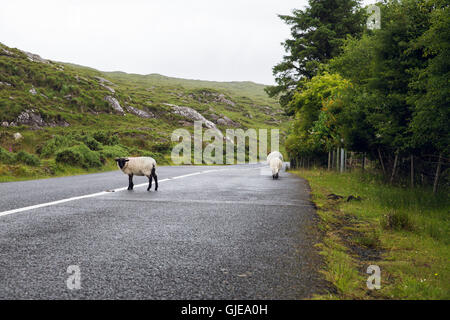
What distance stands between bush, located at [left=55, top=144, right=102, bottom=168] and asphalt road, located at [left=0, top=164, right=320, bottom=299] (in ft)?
35.9

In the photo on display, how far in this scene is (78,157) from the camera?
17359mm

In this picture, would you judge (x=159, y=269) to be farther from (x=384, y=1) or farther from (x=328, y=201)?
(x=384, y=1)

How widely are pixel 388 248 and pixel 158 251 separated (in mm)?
2912

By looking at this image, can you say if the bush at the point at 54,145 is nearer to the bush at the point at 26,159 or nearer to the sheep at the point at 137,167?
the bush at the point at 26,159

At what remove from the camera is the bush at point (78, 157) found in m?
16.8

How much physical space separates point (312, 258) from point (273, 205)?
3.76 m

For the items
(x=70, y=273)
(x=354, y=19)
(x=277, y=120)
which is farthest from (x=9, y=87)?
(x=277, y=120)

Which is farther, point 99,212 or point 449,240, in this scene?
point 99,212

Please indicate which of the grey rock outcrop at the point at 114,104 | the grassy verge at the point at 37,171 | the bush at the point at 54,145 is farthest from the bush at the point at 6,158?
the grey rock outcrop at the point at 114,104

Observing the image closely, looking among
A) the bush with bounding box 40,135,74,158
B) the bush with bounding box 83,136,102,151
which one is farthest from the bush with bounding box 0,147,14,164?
the bush with bounding box 83,136,102,151

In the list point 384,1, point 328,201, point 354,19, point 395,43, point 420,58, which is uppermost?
point 354,19

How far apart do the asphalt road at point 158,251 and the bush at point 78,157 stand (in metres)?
10.9

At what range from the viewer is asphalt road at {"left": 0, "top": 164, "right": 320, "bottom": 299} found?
8.66ft

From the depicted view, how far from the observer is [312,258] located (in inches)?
140
